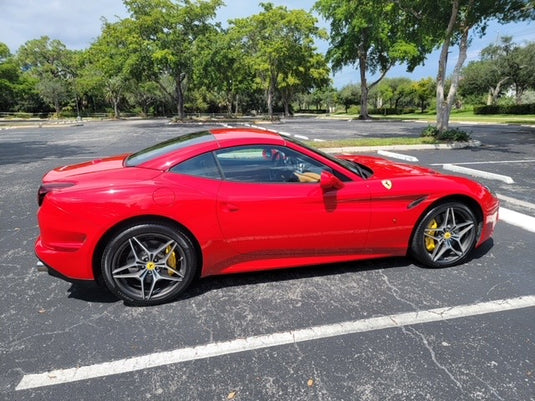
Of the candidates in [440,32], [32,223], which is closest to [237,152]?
[32,223]

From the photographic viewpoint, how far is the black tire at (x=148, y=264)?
2.69 m

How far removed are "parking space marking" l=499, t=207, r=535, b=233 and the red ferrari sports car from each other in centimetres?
152

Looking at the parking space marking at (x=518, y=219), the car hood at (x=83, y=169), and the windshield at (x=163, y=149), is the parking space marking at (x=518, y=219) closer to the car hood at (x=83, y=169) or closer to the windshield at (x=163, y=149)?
the windshield at (x=163, y=149)

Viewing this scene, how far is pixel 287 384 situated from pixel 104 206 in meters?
1.80

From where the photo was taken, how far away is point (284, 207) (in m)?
2.91

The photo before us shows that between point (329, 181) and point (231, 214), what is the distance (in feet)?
2.84

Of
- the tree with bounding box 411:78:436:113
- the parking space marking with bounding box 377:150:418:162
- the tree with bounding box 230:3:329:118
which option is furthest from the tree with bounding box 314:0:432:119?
the tree with bounding box 411:78:436:113

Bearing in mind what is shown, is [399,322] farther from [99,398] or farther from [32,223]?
[32,223]

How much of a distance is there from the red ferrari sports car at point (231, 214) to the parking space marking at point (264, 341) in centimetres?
65

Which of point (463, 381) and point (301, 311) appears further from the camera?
point (301, 311)

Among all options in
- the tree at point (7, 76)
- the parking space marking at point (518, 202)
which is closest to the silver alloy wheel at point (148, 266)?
the parking space marking at point (518, 202)

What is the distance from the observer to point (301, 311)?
108 inches

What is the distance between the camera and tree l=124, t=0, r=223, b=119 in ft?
94.7

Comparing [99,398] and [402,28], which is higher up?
[402,28]
